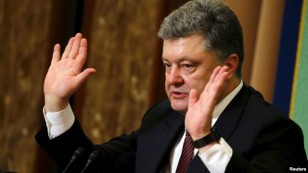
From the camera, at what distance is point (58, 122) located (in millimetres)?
2023

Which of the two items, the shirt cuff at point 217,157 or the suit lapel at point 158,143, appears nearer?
the shirt cuff at point 217,157

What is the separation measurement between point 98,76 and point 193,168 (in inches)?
49.7

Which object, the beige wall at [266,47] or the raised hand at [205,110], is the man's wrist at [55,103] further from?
the beige wall at [266,47]

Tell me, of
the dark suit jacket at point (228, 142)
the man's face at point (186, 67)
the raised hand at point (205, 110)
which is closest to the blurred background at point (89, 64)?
the dark suit jacket at point (228, 142)

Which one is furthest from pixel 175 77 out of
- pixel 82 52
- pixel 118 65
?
pixel 118 65

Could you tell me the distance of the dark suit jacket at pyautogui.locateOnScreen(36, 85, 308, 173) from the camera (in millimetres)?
1782

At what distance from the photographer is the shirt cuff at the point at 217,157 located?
1.64 meters

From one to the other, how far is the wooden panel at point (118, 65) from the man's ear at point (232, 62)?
3.30 ft

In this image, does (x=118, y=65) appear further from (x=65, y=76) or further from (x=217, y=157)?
(x=217, y=157)

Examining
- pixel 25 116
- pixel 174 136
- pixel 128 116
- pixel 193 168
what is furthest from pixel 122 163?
pixel 25 116

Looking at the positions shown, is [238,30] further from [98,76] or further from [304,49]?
[98,76]

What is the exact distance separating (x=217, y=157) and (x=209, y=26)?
45 cm

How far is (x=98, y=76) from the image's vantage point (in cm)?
306

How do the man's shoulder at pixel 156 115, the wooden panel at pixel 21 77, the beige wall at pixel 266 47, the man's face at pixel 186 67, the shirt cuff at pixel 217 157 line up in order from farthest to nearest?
the wooden panel at pixel 21 77
the beige wall at pixel 266 47
the man's shoulder at pixel 156 115
the man's face at pixel 186 67
the shirt cuff at pixel 217 157
